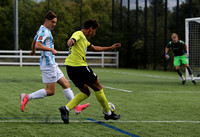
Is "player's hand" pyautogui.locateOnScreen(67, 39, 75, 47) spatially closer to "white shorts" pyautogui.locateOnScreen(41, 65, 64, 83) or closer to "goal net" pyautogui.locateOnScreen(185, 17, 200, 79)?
"white shorts" pyautogui.locateOnScreen(41, 65, 64, 83)

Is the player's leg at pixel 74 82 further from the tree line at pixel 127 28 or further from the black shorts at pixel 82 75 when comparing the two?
the tree line at pixel 127 28

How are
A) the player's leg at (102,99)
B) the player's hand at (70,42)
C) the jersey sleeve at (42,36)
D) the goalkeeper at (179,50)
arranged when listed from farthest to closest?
the goalkeeper at (179,50)
the jersey sleeve at (42,36)
the player's leg at (102,99)
the player's hand at (70,42)

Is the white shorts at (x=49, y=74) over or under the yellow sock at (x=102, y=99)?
over

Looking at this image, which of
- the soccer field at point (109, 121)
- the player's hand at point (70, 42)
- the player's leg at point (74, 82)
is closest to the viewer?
the soccer field at point (109, 121)

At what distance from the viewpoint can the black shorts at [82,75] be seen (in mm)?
6848

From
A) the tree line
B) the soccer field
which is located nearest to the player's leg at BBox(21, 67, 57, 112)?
the soccer field

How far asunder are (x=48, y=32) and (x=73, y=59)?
85cm

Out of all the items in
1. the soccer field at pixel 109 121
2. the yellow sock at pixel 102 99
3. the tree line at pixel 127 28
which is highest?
the tree line at pixel 127 28

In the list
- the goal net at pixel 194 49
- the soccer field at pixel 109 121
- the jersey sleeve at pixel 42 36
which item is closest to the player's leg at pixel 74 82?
the soccer field at pixel 109 121

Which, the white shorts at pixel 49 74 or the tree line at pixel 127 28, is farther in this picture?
the tree line at pixel 127 28

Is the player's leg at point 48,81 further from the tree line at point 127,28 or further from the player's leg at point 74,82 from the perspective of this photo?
the tree line at point 127,28

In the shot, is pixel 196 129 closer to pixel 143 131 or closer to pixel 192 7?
pixel 143 131

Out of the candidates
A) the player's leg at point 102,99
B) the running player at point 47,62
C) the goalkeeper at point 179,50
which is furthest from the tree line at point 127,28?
the player's leg at point 102,99

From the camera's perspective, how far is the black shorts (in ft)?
22.5
